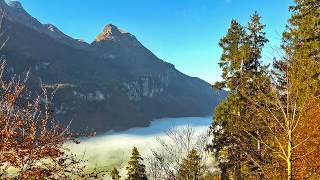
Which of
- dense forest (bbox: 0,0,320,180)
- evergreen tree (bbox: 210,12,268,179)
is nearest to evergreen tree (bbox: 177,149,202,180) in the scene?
dense forest (bbox: 0,0,320,180)

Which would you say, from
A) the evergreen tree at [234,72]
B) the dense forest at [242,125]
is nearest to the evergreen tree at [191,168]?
the dense forest at [242,125]

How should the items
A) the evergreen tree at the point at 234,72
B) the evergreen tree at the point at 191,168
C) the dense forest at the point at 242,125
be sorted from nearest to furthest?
the dense forest at the point at 242,125 < the evergreen tree at the point at 191,168 < the evergreen tree at the point at 234,72

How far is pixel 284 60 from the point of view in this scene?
13.6m

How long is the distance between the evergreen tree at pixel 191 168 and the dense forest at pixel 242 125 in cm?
6

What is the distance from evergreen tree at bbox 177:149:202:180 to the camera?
25116mm

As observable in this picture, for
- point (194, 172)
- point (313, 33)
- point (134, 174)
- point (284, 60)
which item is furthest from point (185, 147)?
point (134, 174)

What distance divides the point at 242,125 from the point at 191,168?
894 cm

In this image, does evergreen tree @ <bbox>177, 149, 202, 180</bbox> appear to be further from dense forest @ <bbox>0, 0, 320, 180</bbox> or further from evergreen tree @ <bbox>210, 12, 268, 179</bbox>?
evergreen tree @ <bbox>210, 12, 268, 179</bbox>

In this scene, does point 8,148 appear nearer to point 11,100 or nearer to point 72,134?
point 11,100

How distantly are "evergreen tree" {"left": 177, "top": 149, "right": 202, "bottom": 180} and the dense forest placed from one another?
0.06 m

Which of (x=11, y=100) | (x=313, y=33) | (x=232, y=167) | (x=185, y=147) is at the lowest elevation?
(x=232, y=167)

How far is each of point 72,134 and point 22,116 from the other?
3.80 feet

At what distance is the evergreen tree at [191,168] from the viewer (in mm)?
25116

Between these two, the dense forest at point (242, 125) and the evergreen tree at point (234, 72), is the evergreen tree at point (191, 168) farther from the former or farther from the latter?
the evergreen tree at point (234, 72)
